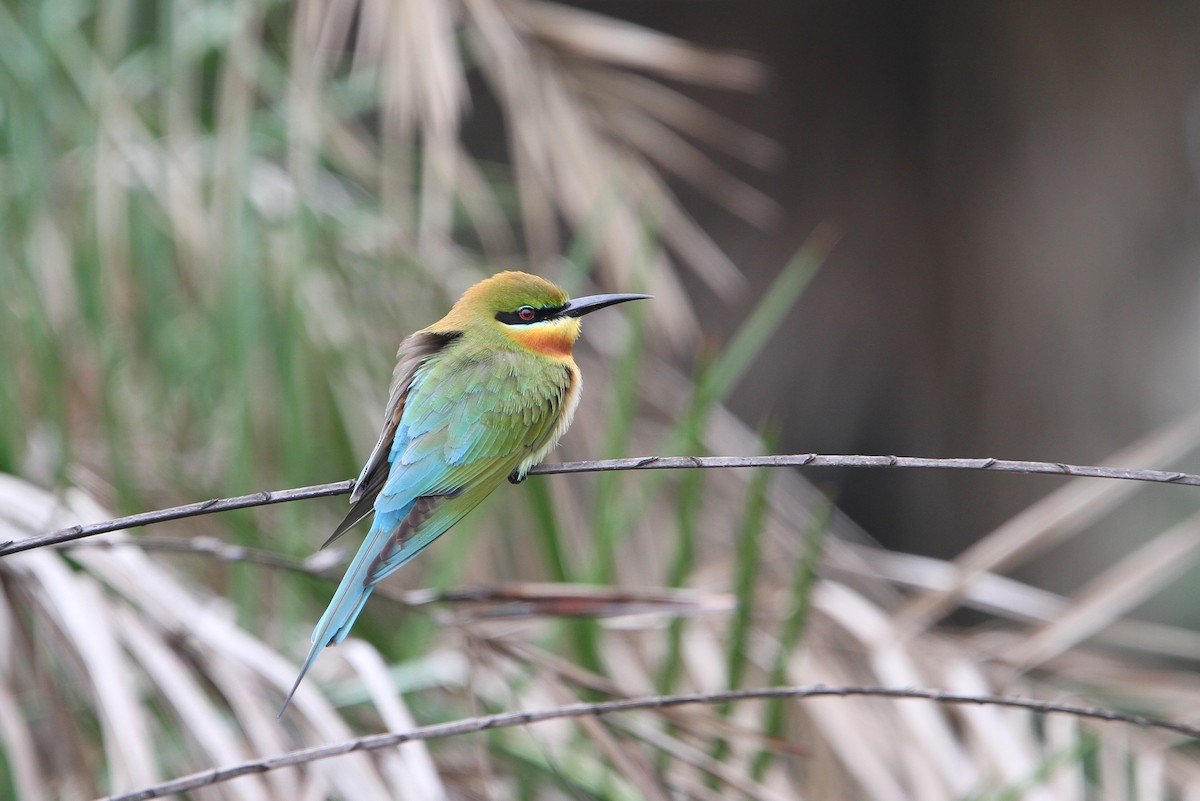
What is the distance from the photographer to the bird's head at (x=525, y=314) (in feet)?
5.16

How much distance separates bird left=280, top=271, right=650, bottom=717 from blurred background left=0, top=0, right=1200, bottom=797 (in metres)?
0.23

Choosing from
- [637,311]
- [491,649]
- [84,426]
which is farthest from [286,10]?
[491,649]

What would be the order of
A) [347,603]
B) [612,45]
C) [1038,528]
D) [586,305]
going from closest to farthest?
[347,603], [586,305], [1038,528], [612,45]

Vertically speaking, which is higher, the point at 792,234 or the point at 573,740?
the point at 792,234

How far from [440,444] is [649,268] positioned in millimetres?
859

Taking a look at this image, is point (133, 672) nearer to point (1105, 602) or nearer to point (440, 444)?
point (440, 444)

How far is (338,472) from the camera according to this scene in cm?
223

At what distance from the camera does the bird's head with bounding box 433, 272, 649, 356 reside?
1573mm

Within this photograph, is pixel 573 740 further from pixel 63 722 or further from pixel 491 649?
pixel 63 722

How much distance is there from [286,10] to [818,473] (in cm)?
244

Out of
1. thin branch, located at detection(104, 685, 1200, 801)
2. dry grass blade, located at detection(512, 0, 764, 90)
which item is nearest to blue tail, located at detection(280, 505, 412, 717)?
thin branch, located at detection(104, 685, 1200, 801)

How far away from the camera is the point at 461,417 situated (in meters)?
1.39

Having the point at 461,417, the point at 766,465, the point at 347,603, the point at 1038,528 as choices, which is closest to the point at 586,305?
the point at 461,417

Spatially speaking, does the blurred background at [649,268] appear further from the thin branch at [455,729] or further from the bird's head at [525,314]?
the thin branch at [455,729]
